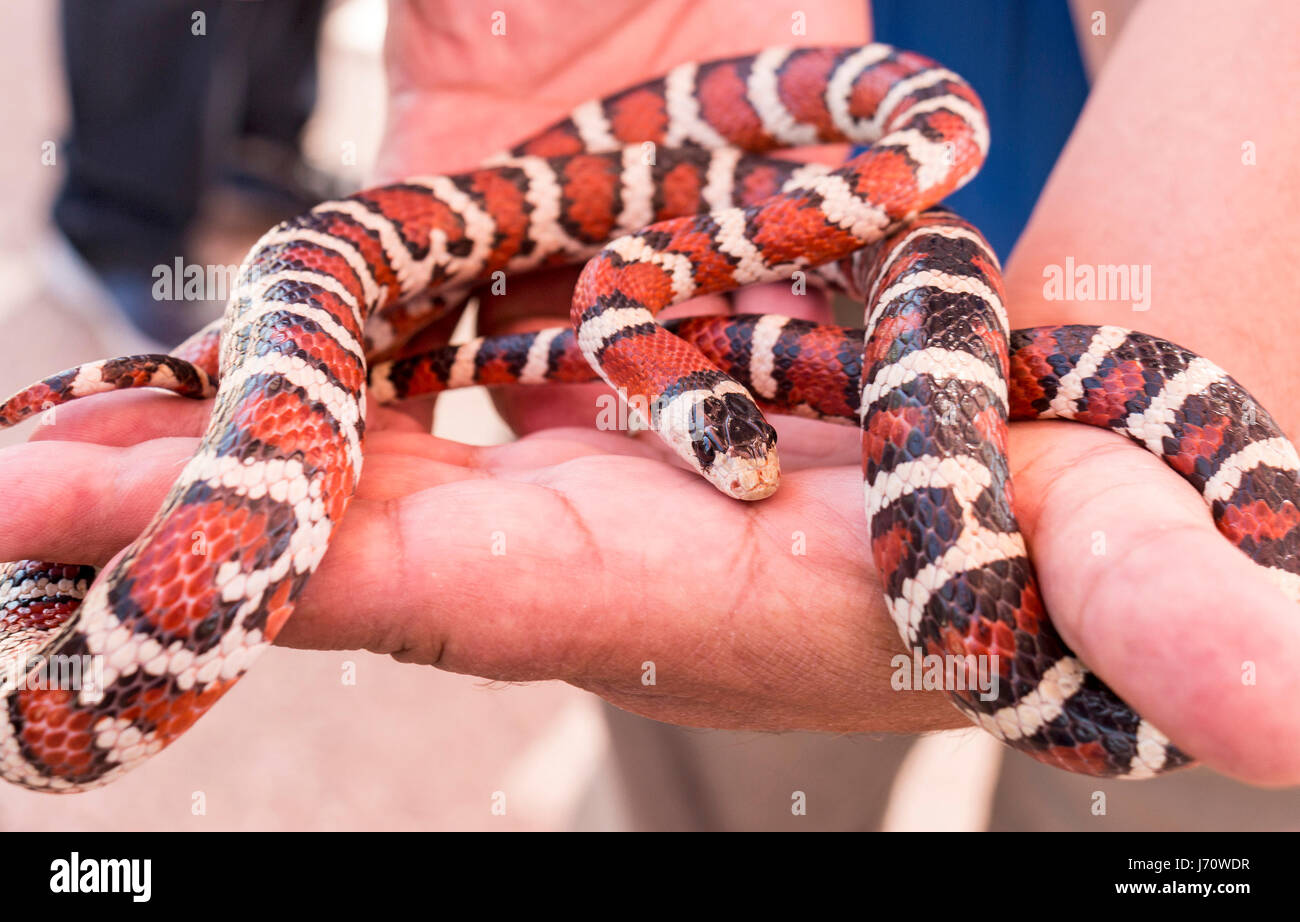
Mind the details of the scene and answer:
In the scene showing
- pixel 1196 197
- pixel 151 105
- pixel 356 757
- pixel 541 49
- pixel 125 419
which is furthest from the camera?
pixel 151 105

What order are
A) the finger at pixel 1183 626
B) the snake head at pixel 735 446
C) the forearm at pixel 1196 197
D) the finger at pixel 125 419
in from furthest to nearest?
the forearm at pixel 1196 197 → the finger at pixel 125 419 → the snake head at pixel 735 446 → the finger at pixel 1183 626

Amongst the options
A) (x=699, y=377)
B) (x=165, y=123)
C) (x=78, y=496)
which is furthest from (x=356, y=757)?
(x=165, y=123)

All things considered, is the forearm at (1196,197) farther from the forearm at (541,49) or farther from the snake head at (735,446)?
the forearm at (541,49)

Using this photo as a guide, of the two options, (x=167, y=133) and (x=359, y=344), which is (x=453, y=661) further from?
(x=167, y=133)

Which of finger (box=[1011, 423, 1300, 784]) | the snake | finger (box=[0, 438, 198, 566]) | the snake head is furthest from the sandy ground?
finger (box=[1011, 423, 1300, 784])

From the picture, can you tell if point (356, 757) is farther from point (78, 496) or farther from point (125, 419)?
point (78, 496)

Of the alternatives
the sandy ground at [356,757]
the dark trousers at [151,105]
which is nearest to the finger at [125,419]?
the sandy ground at [356,757]
